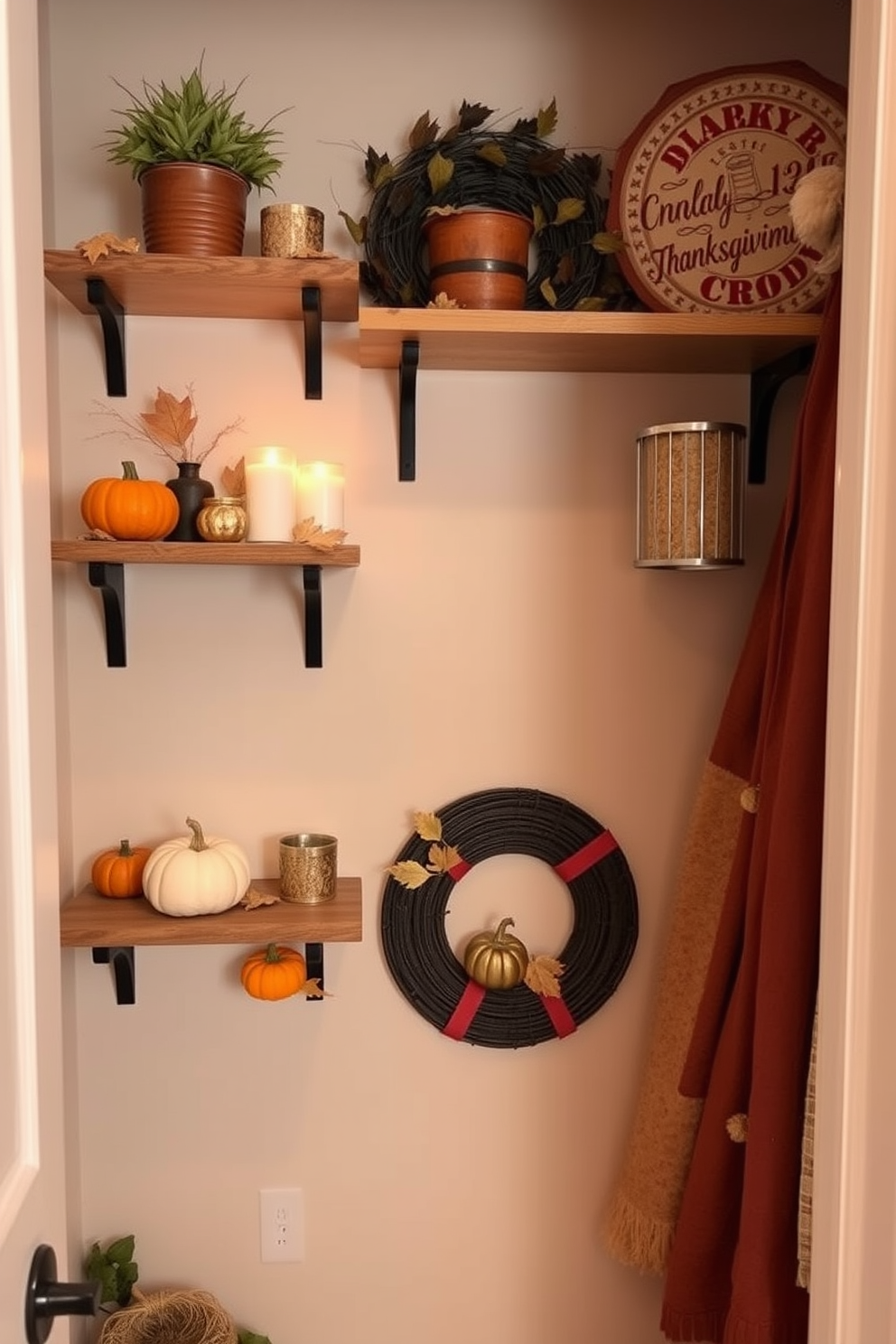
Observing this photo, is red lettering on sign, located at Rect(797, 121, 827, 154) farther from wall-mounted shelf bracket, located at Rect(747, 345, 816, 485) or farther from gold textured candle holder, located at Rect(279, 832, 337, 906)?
gold textured candle holder, located at Rect(279, 832, 337, 906)

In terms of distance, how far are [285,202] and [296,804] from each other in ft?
2.61

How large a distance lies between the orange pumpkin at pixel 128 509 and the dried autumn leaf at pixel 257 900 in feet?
1.52

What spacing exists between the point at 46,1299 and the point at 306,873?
63cm

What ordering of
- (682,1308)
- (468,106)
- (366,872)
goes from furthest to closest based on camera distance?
(366,872), (468,106), (682,1308)

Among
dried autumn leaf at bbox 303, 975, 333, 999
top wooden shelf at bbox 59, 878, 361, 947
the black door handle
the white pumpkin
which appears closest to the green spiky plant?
the white pumpkin

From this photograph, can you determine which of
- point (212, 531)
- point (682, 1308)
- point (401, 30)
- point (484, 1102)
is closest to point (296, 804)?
point (212, 531)

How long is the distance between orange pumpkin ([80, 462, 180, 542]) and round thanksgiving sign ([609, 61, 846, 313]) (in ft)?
2.19

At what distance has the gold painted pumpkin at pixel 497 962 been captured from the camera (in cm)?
140

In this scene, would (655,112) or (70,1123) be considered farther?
Result: (70,1123)

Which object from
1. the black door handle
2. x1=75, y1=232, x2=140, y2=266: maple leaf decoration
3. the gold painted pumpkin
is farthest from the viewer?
the gold painted pumpkin

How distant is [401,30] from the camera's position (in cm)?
136

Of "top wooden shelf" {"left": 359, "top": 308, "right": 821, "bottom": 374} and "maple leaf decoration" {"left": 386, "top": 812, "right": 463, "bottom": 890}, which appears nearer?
"top wooden shelf" {"left": 359, "top": 308, "right": 821, "bottom": 374}

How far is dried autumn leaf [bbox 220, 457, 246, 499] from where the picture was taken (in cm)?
137

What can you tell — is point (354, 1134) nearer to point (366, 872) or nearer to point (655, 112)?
point (366, 872)
